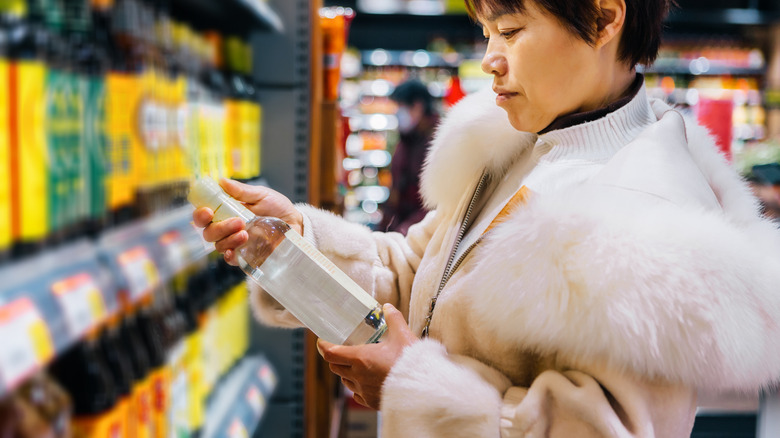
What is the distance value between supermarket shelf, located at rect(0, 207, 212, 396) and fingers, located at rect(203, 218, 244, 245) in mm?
90

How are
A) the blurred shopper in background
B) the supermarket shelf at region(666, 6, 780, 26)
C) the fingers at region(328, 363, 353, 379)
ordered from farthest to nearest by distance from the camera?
the supermarket shelf at region(666, 6, 780, 26), the blurred shopper in background, the fingers at region(328, 363, 353, 379)

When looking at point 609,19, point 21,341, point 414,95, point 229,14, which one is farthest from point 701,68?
point 21,341

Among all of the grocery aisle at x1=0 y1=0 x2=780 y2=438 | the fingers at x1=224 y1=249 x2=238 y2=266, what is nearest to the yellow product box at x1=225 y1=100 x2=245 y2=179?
the grocery aisle at x1=0 y1=0 x2=780 y2=438

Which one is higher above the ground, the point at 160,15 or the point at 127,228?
the point at 160,15

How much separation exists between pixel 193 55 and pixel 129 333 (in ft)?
2.73

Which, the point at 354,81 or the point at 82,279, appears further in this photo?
the point at 354,81

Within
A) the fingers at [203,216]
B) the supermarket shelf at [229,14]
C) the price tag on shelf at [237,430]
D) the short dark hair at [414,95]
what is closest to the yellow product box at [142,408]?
the fingers at [203,216]

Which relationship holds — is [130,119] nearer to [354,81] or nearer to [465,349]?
[465,349]

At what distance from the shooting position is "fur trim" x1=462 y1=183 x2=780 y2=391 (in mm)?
904

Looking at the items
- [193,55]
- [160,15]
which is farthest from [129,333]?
[193,55]

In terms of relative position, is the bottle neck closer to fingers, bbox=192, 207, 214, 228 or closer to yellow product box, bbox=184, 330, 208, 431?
fingers, bbox=192, 207, 214, 228

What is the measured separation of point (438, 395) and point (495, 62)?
0.52 m

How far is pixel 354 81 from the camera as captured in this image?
8.02 meters

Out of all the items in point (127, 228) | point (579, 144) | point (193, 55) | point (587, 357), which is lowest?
point (587, 357)
